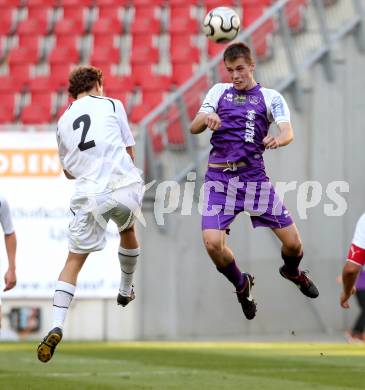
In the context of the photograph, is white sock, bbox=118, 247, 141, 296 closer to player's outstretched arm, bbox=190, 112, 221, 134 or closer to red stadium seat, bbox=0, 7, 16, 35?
player's outstretched arm, bbox=190, 112, 221, 134

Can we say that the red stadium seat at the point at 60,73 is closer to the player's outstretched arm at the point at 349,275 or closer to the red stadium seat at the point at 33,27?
the red stadium seat at the point at 33,27

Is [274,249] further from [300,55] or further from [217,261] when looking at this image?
[217,261]

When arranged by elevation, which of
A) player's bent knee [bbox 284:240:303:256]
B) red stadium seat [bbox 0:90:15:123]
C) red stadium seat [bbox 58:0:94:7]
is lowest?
player's bent knee [bbox 284:240:303:256]

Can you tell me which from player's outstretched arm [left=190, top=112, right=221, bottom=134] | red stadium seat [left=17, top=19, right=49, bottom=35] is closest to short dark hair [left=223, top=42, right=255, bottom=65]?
player's outstretched arm [left=190, top=112, right=221, bottom=134]

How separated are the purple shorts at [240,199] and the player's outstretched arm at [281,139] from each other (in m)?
0.48

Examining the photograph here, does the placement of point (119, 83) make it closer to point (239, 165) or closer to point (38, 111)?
point (38, 111)

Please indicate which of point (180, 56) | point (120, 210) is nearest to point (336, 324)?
point (180, 56)

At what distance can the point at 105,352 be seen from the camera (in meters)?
13.7

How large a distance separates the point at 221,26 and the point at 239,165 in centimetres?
198

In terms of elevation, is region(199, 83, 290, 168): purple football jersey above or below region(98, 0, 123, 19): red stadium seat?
below

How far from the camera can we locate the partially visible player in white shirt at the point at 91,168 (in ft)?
28.8

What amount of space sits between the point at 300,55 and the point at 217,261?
8458 mm

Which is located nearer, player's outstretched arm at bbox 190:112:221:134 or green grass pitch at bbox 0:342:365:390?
player's outstretched arm at bbox 190:112:221:134

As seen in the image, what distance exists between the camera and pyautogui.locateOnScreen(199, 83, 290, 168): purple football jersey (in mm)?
9383
